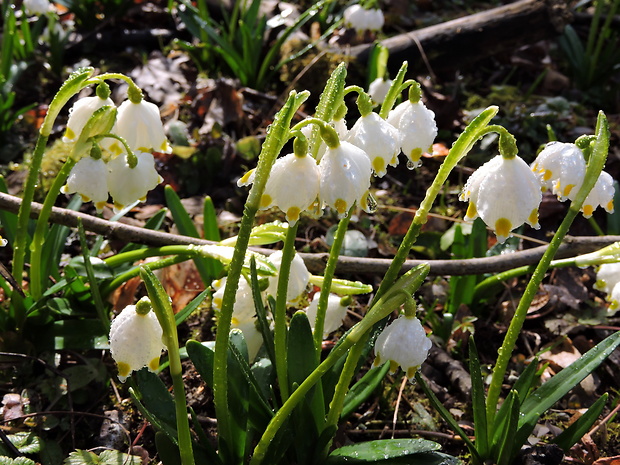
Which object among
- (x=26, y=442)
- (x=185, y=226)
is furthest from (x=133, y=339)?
(x=185, y=226)

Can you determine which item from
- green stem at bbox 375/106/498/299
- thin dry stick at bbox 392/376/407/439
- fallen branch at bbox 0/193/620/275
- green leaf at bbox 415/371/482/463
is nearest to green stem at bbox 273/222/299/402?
green stem at bbox 375/106/498/299

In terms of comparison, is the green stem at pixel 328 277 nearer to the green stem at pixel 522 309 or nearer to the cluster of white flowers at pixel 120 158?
the green stem at pixel 522 309

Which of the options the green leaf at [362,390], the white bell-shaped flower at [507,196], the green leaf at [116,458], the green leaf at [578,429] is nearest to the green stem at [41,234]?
the green leaf at [116,458]

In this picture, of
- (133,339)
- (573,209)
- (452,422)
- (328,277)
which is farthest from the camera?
(452,422)

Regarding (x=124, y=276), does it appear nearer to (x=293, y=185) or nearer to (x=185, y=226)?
(x=185, y=226)

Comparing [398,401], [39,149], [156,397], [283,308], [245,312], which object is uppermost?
[39,149]

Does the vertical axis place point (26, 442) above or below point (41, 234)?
below

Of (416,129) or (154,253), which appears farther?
(154,253)
